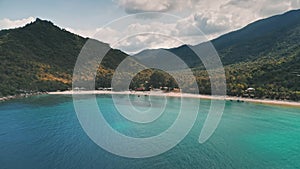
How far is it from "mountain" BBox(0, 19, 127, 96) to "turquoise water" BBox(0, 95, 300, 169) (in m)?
28.3

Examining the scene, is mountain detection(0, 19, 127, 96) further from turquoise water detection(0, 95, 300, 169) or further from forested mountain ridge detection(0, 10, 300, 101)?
turquoise water detection(0, 95, 300, 169)

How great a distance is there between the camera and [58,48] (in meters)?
105

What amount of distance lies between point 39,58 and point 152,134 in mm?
71502

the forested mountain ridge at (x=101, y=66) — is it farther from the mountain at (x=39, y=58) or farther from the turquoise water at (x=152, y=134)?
the turquoise water at (x=152, y=134)

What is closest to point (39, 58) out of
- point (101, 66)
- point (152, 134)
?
point (101, 66)

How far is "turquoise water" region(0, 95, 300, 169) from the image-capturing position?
20.2m

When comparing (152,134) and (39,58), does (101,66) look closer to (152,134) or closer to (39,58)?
(39,58)

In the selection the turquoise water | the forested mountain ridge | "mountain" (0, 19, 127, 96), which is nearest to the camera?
the turquoise water

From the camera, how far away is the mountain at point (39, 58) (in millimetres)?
68312

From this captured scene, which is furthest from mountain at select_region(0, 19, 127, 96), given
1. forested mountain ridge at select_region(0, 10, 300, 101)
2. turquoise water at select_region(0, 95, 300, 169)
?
turquoise water at select_region(0, 95, 300, 169)

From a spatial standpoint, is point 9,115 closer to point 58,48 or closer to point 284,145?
point 284,145

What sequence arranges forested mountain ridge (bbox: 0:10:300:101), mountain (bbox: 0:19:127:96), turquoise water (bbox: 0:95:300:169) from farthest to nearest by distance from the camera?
1. mountain (bbox: 0:19:127:96)
2. forested mountain ridge (bbox: 0:10:300:101)
3. turquoise water (bbox: 0:95:300:169)

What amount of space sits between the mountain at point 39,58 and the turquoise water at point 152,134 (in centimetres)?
2831

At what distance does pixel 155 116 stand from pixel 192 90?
35.4 meters
